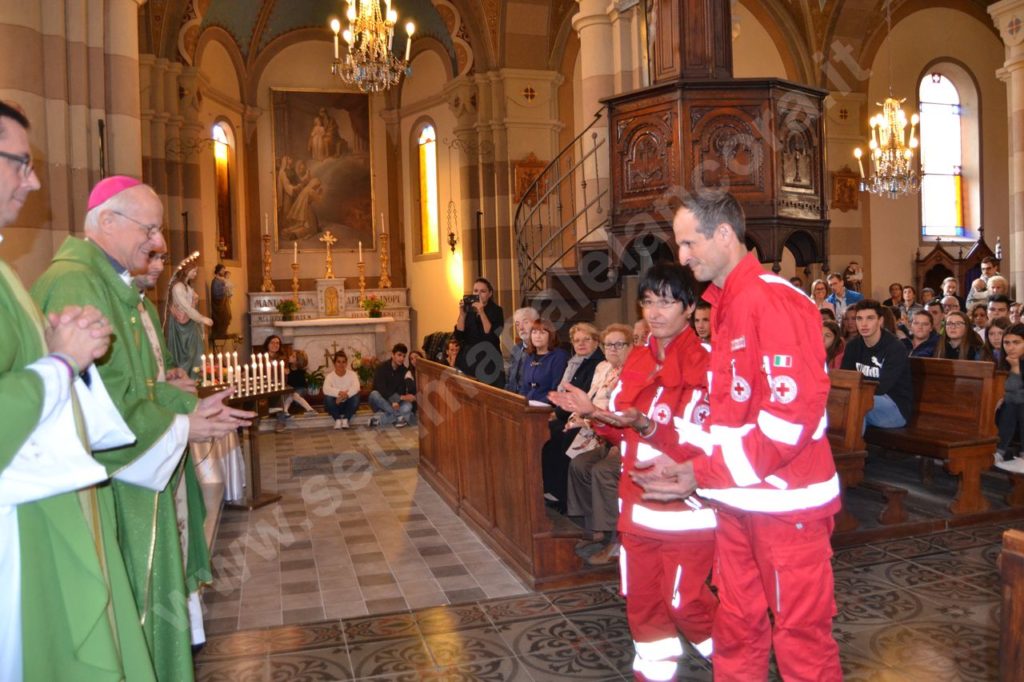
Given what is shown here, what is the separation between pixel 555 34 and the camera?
14883 mm

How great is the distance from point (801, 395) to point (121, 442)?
189 centimetres

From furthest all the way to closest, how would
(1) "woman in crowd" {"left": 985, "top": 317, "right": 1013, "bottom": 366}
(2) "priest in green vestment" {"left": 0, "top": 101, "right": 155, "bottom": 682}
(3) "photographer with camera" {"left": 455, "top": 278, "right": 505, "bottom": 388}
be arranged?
(3) "photographer with camera" {"left": 455, "top": 278, "right": 505, "bottom": 388}
(1) "woman in crowd" {"left": 985, "top": 317, "right": 1013, "bottom": 366}
(2) "priest in green vestment" {"left": 0, "top": 101, "right": 155, "bottom": 682}

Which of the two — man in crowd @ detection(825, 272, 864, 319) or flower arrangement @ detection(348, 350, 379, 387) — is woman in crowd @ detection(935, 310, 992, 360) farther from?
flower arrangement @ detection(348, 350, 379, 387)

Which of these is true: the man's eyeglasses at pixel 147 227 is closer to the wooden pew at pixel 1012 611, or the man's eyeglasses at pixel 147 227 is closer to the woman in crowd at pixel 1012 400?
the wooden pew at pixel 1012 611

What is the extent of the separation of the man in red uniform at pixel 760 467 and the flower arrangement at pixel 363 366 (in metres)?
11.5

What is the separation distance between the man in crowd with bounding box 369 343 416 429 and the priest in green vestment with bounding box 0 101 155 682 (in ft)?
31.1

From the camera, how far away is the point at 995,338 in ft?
23.7

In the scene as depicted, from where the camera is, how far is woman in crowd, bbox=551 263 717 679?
10.7ft

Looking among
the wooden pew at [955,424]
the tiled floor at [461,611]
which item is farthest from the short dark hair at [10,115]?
the wooden pew at [955,424]

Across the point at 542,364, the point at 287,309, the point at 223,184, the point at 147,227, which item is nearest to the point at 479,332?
the point at 542,364

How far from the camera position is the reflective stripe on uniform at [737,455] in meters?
2.53

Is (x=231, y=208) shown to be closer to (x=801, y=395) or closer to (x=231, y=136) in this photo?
(x=231, y=136)

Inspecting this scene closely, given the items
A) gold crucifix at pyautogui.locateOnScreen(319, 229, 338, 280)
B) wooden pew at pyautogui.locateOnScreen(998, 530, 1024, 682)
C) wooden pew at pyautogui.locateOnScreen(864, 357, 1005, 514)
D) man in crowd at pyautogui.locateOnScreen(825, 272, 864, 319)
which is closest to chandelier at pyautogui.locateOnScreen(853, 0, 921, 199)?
man in crowd at pyautogui.locateOnScreen(825, 272, 864, 319)

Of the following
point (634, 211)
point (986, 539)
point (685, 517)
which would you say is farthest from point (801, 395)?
point (634, 211)
